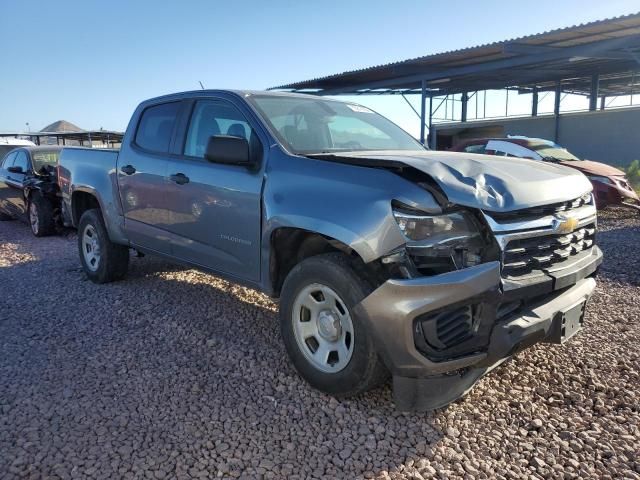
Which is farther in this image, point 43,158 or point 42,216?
point 43,158

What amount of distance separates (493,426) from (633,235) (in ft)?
22.6

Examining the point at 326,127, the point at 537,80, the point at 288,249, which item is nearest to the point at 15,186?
the point at 326,127

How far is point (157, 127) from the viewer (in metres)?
5.05

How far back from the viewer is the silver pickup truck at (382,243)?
2.82 metres

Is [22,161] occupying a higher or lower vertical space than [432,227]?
lower

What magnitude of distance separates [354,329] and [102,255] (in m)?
3.77

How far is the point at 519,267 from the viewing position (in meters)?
2.92

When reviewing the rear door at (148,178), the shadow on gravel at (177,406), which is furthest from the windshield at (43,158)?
the shadow on gravel at (177,406)

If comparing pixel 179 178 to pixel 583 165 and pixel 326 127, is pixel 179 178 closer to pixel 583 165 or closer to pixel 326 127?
pixel 326 127

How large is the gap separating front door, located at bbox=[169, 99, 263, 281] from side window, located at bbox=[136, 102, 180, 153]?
0.33m

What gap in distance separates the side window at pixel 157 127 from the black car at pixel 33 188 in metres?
5.16

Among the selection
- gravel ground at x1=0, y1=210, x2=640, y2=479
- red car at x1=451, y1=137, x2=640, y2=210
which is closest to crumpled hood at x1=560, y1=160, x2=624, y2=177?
red car at x1=451, y1=137, x2=640, y2=210

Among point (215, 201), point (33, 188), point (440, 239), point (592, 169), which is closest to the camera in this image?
point (440, 239)

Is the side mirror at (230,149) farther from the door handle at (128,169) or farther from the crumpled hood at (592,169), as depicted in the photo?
the crumpled hood at (592,169)
